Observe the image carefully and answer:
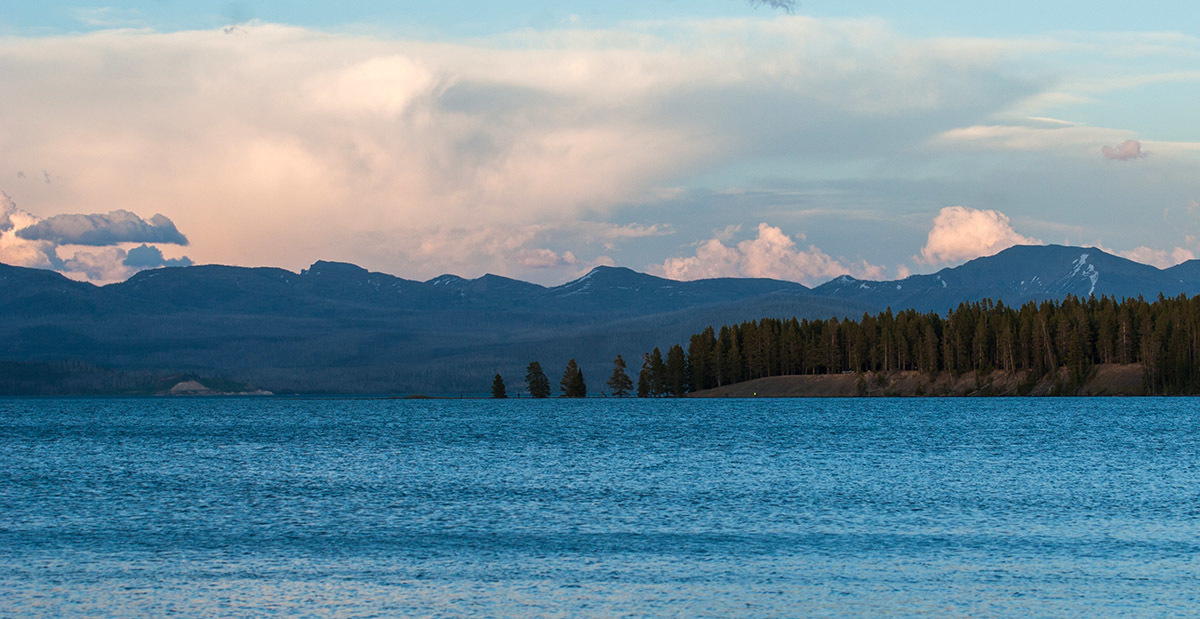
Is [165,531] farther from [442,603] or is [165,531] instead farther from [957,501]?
[957,501]

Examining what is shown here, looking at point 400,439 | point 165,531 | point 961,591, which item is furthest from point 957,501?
point 400,439

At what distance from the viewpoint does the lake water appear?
3881 cm

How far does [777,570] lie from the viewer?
43781 mm

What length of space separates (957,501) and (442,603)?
36.1m

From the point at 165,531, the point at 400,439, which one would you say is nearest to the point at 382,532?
the point at 165,531

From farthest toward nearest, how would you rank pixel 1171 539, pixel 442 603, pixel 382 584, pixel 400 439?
pixel 400 439
pixel 1171 539
pixel 382 584
pixel 442 603

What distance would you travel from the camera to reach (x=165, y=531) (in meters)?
56.1

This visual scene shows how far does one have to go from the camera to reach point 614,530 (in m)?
54.7

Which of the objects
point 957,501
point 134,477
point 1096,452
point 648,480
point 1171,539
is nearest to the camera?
point 1171,539

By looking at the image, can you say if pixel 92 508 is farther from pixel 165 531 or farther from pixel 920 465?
pixel 920 465

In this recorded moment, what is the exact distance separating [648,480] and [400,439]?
5896 cm

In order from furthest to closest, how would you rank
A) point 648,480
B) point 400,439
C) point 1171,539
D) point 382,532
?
point 400,439 → point 648,480 → point 382,532 → point 1171,539

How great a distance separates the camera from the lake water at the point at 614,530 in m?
38.8

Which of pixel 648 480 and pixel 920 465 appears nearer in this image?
pixel 648 480
